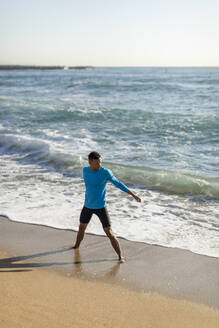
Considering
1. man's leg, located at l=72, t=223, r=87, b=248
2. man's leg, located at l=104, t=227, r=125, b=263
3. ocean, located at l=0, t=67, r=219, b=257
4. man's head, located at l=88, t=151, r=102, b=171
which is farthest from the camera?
ocean, located at l=0, t=67, r=219, b=257

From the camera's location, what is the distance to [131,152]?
1216 centimetres

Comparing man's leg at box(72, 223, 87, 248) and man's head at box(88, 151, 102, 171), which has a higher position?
man's head at box(88, 151, 102, 171)

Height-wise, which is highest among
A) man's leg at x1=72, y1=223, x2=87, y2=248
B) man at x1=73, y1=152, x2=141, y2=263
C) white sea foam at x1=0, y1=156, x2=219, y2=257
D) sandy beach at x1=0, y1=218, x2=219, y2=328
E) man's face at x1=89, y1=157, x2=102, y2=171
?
man's face at x1=89, y1=157, x2=102, y2=171

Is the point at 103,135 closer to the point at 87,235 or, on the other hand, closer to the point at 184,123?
the point at 184,123

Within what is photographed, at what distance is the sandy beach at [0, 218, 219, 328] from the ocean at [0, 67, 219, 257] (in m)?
0.51

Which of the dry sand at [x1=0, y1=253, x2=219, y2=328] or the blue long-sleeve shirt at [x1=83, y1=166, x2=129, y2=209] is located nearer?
the dry sand at [x1=0, y1=253, x2=219, y2=328]

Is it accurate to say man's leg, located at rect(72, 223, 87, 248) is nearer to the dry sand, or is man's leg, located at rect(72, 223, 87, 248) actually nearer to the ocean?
the ocean

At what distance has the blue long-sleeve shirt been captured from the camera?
15.7ft

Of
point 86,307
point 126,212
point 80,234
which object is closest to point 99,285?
point 86,307

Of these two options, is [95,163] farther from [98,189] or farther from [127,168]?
[127,168]

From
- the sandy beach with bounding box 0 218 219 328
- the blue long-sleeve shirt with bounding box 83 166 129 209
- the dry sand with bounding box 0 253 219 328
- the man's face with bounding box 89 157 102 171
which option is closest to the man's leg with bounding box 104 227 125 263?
the sandy beach with bounding box 0 218 219 328

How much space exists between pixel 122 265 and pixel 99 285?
65 centimetres

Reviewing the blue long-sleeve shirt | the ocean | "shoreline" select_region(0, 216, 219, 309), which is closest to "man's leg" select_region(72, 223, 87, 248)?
"shoreline" select_region(0, 216, 219, 309)

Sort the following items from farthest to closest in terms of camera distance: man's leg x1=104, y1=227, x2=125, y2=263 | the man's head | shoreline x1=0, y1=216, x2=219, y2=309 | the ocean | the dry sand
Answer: the ocean → man's leg x1=104, y1=227, x2=125, y2=263 → the man's head → shoreline x1=0, y1=216, x2=219, y2=309 → the dry sand
